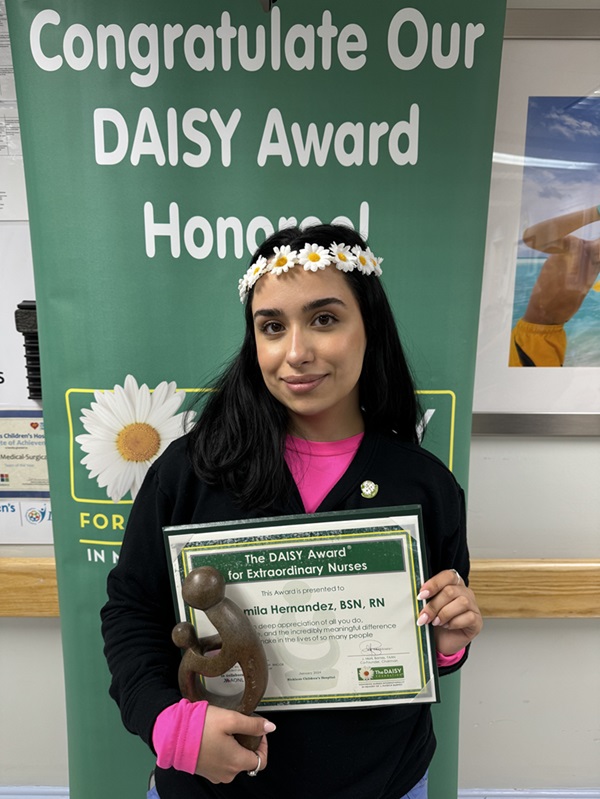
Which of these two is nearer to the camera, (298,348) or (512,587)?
(298,348)

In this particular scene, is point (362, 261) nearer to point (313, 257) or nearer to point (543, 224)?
point (313, 257)

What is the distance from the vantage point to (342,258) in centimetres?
90

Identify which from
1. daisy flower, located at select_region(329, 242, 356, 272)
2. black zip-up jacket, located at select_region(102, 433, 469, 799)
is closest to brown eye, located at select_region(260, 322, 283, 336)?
daisy flower, located at select_region(329, 242, 356, 272)


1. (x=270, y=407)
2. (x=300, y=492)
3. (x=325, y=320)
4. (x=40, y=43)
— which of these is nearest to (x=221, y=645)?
(x=300, y=492)

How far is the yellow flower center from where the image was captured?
1.46 metres

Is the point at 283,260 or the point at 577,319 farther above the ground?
the point at 283,260

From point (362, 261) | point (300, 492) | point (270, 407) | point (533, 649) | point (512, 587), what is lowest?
point (533, 649)

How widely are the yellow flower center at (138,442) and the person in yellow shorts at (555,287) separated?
103 centimetres

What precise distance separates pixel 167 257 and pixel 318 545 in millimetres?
804

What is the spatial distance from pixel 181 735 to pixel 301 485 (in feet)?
1.18

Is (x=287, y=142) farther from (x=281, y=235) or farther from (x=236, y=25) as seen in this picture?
(x=281, y=235)

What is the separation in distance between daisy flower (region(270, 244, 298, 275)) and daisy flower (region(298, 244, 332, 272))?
1cm

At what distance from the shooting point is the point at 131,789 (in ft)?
5.22

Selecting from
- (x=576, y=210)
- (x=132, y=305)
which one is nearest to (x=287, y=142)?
(x=132, y=305)
